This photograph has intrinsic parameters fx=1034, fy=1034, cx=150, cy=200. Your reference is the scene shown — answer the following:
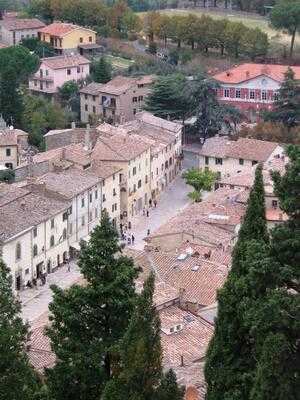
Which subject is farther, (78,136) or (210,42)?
(210,42)

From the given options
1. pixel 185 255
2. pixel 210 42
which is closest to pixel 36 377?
pixel 185 255

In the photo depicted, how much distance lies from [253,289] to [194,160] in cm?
4906

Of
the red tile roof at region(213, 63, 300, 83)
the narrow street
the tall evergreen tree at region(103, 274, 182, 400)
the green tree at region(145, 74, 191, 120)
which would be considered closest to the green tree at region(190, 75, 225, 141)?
the green tree at region(145, 74, 191, 120)

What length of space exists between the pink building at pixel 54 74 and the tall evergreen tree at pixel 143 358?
62.5 meters

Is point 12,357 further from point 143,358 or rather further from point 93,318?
point 143,358

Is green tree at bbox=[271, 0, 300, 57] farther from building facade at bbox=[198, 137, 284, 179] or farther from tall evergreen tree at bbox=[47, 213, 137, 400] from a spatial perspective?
tall evergreen tree at bbox=[47, 213, 137, 400]

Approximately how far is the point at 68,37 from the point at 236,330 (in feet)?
240

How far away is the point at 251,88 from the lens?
261 ft

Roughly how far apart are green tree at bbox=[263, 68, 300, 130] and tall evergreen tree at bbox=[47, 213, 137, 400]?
155 feet

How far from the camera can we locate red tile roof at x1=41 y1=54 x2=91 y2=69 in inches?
3206

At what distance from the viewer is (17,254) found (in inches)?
1737

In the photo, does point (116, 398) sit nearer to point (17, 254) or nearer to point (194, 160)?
point (17, 254)

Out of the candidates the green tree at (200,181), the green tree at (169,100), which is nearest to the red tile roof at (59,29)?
the green tree at (169,100)

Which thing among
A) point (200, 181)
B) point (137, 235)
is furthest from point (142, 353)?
point (200, 181)
